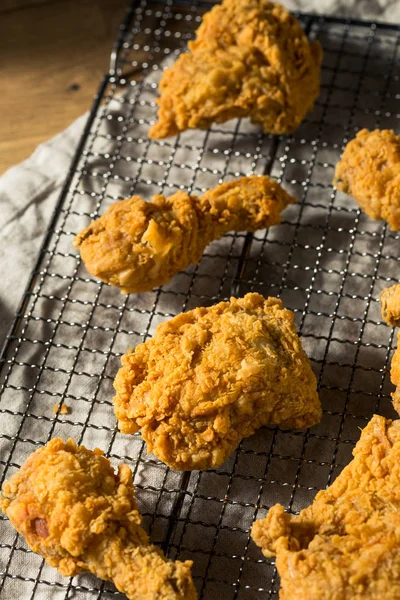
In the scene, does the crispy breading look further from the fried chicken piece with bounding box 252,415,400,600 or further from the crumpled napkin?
the crumpled napkin

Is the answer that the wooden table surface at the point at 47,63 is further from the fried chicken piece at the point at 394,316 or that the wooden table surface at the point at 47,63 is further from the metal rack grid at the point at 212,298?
the fried chicken piece at the point at 394,316

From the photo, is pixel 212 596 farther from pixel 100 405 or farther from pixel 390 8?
pixel 390 8

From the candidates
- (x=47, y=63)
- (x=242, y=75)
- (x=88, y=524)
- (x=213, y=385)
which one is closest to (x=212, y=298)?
(x=213, y=385)

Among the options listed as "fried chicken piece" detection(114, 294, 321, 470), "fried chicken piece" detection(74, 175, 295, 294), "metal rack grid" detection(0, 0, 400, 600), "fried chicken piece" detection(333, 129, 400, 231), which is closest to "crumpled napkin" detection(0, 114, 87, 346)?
"metal rack grid" detection(0, 0, 400, 600)

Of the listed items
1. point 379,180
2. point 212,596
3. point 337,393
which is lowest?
point 212,596

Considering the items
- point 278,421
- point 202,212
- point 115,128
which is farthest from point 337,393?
point 115,128

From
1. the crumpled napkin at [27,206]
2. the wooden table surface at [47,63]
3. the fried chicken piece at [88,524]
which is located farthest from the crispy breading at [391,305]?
the wooden table surface at [47,63]

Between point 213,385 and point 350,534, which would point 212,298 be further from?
point 350,534
